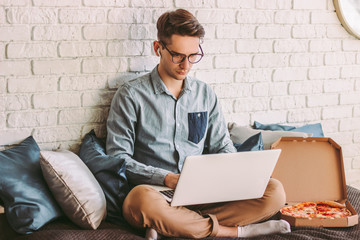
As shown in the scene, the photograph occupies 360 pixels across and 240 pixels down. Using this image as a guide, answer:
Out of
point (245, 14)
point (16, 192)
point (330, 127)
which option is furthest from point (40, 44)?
point (330, 127)

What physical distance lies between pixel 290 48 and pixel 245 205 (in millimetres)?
1143

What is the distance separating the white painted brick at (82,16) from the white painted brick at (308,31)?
1.16m

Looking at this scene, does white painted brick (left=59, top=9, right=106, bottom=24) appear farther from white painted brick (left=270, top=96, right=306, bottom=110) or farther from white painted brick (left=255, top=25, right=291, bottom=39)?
white painted brick (left=270, top=96, right=306, bottom=110)

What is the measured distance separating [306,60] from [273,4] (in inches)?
16.1

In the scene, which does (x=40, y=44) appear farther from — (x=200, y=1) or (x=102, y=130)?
(x=200, y=1)

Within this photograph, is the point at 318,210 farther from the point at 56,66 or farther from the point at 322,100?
the point at 56,66

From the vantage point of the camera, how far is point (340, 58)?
2820mm

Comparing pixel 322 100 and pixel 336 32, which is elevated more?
pixel 336 32

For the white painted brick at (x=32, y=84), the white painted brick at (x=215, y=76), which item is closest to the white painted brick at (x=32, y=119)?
the white painted brick at (x=32, y=84)

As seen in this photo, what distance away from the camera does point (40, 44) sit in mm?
2135

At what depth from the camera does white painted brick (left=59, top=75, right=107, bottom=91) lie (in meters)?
2.21

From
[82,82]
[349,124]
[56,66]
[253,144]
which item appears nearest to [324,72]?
[349,124]

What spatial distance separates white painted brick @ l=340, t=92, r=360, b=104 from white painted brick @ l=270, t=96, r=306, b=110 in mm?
287

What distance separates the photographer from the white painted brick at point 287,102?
271 cm
